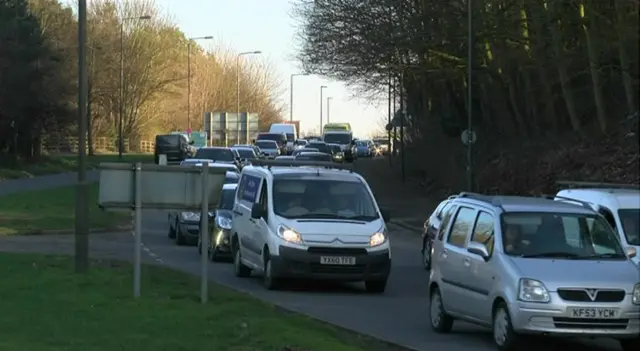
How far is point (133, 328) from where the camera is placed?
38.5 ft

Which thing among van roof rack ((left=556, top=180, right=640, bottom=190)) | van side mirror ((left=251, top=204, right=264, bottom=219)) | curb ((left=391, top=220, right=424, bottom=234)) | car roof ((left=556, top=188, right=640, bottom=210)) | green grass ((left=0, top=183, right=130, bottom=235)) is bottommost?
curb ((left=391, top=220, right=424, bottom=234))

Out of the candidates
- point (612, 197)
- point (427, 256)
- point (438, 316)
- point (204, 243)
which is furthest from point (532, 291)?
point (427, 256)

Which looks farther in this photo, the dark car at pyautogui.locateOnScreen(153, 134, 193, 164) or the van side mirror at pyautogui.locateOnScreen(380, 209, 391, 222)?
the dark car at pyautogui.locateOnScreen(153, 134, 193, 164)

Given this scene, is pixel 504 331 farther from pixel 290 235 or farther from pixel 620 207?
pixel 290 235

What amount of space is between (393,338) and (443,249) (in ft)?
4.58

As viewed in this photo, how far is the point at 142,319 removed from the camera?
40.7 ft

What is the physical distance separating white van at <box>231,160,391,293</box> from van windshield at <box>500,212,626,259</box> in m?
5.22

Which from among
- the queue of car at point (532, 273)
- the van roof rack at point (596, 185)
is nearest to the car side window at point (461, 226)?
the queue of car at point (532, 273)

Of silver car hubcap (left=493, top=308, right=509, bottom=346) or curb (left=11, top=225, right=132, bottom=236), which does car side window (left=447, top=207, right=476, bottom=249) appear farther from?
curb (left=11, top=225, right=132, bottom=236)

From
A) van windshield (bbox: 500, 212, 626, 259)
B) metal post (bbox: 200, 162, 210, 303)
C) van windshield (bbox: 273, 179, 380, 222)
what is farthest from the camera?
van windshield (bbox: 273, 179, 380, 222)

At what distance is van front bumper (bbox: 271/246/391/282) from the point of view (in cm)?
1717

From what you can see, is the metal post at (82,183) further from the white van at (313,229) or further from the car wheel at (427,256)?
the car wheel at (427,256)

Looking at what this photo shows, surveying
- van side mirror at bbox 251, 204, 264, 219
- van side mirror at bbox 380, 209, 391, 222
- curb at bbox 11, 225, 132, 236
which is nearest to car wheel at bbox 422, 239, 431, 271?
van side mirror at bbox 380, 209, 391, 222

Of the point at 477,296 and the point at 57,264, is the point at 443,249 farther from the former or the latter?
the point at 57,264
